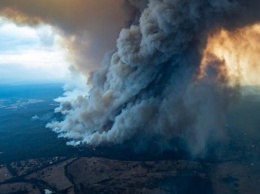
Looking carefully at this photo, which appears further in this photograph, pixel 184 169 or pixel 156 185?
pixel 184 169

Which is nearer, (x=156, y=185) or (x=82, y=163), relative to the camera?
(x=156, y=185)

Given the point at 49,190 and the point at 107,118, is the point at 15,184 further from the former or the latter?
the point at 107,118

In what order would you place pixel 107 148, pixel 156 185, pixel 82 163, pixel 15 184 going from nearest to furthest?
pixel 156 185, pixel 15 184, pixel 82 163, pixel 107 148

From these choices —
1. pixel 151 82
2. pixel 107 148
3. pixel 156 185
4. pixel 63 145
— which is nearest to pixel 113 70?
pixel 151 82

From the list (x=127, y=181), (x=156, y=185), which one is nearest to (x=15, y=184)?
(x=127, y=181)

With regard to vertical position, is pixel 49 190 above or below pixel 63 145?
below

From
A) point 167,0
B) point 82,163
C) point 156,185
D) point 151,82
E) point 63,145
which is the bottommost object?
point 156,185

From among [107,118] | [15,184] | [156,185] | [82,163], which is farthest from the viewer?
[107,118]

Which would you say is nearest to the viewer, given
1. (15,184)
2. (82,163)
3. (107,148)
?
(15,184)

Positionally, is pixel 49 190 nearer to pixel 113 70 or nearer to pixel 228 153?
pixel 113 70
